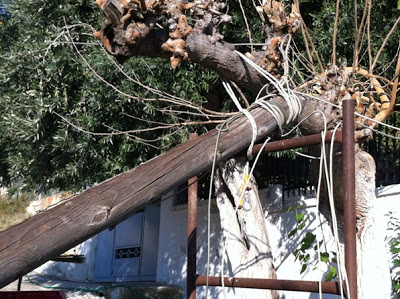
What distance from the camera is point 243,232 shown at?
5637 mm

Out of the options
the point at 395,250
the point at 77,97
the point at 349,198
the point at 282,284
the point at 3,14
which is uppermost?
the point at 3,14

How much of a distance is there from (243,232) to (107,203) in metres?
2.86

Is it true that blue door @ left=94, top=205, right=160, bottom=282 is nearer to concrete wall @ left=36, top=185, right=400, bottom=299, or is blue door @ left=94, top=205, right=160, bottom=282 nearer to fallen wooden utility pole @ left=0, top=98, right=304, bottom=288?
concrete wall @ left=36, top=185, right=400, bottom=299

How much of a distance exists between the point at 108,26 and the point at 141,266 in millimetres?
8097

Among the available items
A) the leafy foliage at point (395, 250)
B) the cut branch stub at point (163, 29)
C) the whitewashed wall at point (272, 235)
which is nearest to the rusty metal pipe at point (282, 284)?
the cut branch stub at point (163, 29)

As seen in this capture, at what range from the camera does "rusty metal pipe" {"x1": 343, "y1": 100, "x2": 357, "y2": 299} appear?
323 cm

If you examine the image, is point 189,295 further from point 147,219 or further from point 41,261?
point 147,219

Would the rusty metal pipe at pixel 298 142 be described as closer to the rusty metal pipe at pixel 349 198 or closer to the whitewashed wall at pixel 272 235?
the rusty metal pipe at pixel 349 198

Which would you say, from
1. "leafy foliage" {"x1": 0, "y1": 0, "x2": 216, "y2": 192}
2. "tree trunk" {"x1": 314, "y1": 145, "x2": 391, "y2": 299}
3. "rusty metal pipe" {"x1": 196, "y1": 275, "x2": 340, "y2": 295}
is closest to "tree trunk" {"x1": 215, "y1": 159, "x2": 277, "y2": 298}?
"tree trunk" {"x1": 314, "y1": 145, "x2": 391, "y2": 299}

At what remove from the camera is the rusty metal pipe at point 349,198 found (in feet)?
10.6

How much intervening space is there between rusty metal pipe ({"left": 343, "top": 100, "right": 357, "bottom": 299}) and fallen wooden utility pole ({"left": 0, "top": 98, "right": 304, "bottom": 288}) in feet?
1.59

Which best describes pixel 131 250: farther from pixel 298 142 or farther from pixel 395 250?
pixel 298 142

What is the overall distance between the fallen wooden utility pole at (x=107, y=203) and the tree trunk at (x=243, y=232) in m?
2.02

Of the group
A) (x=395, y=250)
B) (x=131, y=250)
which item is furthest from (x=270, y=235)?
(x=131, y=250)
